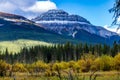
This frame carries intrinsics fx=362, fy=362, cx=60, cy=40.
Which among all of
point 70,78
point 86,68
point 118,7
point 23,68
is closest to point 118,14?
point 118,7

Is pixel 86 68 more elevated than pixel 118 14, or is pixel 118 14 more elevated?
pixel 118 14

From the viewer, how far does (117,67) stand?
149000 millimetres

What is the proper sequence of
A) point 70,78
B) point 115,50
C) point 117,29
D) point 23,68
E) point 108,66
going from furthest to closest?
point 115,50
point 23,68
point 108,66
point 117,29
point 70,78

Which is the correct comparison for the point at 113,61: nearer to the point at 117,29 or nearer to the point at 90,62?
the point at 90,62

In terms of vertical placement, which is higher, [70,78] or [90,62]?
[70,78]

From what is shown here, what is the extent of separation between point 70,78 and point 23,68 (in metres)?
161

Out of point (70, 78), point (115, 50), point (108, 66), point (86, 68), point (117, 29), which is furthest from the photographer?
point (115, 50)

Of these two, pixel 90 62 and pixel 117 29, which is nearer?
pixel 117 29

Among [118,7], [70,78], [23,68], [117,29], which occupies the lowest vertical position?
[23,68]

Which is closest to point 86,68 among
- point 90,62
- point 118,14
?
point 90,62

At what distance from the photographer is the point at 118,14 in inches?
563

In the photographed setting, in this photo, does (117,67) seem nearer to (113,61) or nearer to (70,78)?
(113,61)

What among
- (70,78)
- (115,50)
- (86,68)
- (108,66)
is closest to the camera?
(70,78)

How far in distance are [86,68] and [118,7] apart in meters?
146
